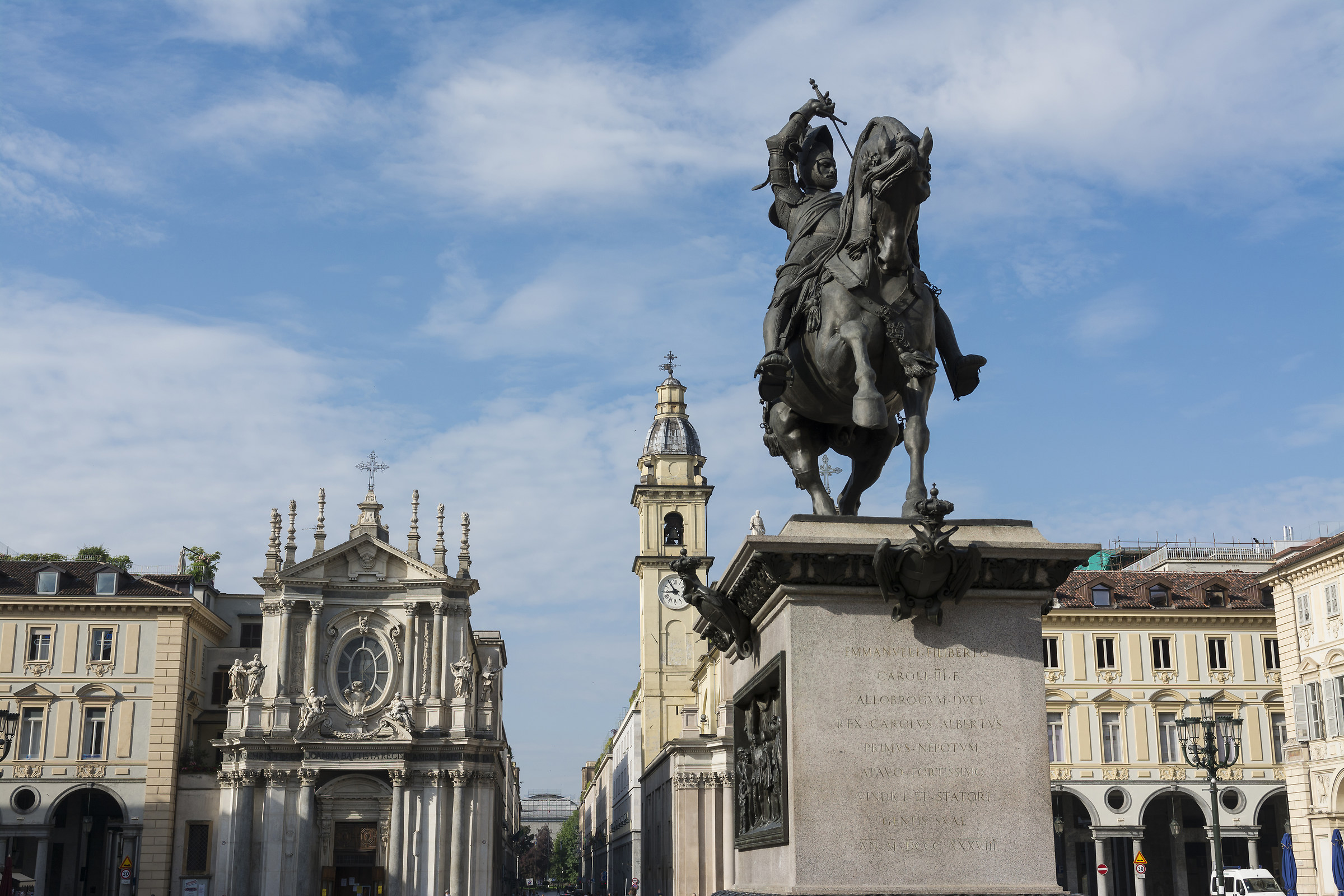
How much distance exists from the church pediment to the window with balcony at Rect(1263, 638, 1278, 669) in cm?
3514

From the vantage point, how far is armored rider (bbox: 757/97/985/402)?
760 centimetres

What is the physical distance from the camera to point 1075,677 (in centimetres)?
5297

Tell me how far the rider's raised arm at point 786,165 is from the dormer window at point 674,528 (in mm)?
65013

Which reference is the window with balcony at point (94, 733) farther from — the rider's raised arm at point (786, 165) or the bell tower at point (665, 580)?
the rider's raised arm at point (786, 165)

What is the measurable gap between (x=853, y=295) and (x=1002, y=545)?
162 cm

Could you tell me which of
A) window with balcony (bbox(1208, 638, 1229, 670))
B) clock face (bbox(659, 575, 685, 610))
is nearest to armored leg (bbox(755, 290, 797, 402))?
window with balcony (bbox(1208, 638, 1229, 670))

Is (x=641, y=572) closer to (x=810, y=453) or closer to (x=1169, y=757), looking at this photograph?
(x=1169, y=757)

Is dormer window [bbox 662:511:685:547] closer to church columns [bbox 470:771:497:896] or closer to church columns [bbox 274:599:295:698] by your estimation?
church columns [bbox 470:771:497:896]

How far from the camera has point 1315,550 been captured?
133 ft

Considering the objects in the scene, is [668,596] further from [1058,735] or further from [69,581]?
[69,581]

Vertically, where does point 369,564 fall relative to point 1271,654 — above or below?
above

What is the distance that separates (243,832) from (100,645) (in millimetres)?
9914

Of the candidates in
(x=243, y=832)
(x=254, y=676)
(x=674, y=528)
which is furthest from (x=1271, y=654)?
(x=243, y=832)

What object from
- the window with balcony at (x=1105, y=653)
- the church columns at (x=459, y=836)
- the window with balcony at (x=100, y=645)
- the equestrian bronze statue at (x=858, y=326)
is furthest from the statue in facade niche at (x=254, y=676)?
the equestrian bronze statue at (x=858, y=326)
